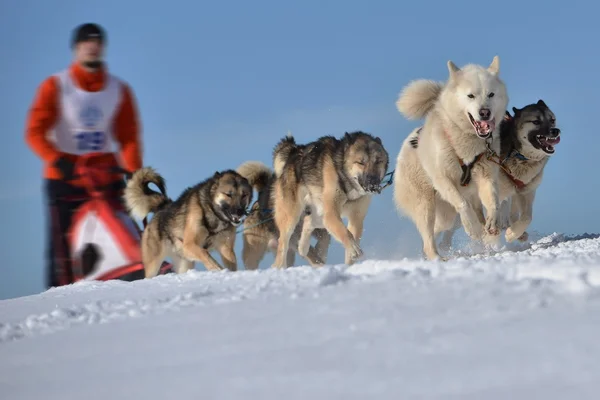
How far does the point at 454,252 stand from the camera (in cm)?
726

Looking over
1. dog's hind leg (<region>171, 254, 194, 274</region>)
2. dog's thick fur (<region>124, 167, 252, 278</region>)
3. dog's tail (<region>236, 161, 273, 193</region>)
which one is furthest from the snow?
dog's tail (<region>236, 161, 273, 193</region>)

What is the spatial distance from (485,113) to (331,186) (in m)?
1.40

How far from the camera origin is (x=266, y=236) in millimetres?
7238

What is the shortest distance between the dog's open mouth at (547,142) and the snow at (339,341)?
3.22 m

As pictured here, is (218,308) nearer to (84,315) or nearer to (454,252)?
(84,315)

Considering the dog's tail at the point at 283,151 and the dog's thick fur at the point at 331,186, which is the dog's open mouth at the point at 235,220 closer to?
the dog's thick fur at the point at 331,186

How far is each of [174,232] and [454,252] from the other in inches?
107

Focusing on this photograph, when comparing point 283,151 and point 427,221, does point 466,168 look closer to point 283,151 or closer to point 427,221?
point 427,221

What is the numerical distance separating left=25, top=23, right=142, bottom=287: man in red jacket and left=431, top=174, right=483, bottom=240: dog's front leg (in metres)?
2.50

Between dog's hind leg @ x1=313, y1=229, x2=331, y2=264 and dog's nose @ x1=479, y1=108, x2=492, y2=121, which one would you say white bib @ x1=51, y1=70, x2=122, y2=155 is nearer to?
dog's hind leg @ x1=313, y1=229, x2=331, y2=264

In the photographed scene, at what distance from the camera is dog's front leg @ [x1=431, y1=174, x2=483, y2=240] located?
5.91m

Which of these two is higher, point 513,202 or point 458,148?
point 458,148

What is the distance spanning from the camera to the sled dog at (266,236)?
705 cm

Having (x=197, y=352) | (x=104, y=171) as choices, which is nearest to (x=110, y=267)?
(x=104, y=171)
